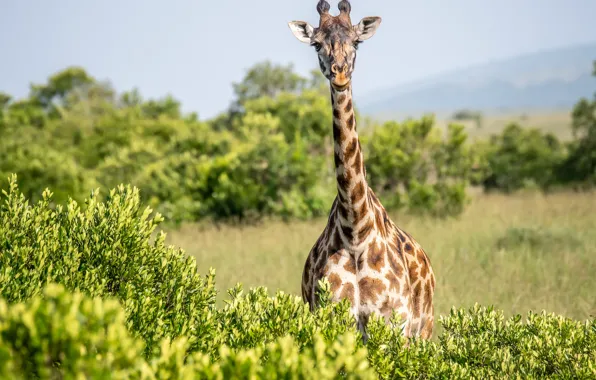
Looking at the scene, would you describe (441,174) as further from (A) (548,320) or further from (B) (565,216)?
(A) (548,320)

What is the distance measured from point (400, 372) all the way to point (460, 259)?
6.36 meters

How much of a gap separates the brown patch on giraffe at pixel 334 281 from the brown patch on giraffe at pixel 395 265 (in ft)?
1.67

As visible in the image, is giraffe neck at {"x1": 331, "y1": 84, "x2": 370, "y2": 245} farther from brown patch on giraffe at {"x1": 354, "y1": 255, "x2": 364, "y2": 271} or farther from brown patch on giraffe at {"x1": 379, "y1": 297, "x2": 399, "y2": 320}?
brown patch on giraffe at {"x1": 379, "y1": 297, "x2": 399, "y2": 320}

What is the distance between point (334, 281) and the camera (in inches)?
195

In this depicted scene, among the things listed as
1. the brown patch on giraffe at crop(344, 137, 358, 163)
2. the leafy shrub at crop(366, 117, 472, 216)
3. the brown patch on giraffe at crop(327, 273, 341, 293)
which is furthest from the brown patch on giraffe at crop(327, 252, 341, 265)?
the leafy shrub at crop(366, 117, 472, 216)

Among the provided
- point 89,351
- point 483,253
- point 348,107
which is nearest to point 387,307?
point 348,107

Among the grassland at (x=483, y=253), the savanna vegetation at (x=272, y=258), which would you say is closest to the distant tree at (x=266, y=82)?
the savanna vegetation at (x=272, y=258)

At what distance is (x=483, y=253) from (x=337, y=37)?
22.9ft

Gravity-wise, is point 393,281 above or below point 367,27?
below

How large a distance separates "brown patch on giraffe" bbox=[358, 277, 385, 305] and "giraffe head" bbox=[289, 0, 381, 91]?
5.43 ft

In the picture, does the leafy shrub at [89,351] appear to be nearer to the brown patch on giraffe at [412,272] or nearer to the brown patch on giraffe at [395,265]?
the brown patch on giraffe at [395,265]

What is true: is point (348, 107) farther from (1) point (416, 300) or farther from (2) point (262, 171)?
(2) point (262, 171)

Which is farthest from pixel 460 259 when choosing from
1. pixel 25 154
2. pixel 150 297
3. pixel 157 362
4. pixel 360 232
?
pixel 25 154

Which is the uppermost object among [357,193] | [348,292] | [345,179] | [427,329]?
[345,179]
